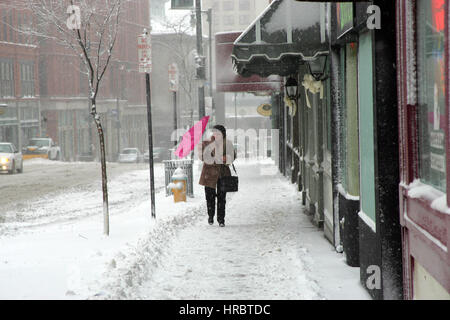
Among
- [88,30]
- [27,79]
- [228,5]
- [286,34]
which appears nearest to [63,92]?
[27,79]

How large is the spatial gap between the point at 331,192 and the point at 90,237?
3.69 meters

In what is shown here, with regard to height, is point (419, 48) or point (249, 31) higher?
point (249, 31)

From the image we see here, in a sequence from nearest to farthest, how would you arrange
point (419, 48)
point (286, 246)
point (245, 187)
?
point (419, 48) < point (286, 246) < point (245, 187)

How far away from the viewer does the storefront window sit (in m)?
4.79

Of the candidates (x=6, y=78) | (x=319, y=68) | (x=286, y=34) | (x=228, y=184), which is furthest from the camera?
(x=6, y=78)

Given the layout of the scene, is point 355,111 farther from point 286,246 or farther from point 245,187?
point 245,187

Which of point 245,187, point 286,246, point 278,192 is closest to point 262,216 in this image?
point 286,246

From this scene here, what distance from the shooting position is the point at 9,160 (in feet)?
104

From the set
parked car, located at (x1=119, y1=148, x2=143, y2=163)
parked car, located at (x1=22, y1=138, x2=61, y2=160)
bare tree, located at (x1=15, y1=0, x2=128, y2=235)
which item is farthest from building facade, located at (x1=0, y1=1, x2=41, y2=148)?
bare tree, located at (x1=15, y1=0, x2=128, y2=235)

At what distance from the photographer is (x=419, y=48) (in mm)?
5438

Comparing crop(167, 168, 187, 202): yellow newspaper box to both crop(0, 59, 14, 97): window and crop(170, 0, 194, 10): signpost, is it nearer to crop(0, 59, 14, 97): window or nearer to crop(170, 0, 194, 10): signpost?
crop(170, 0, 194, 10): signpost

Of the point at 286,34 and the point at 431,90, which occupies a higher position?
the point at 286,34

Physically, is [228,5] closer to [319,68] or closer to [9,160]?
[9,160]

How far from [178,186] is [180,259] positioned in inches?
249
